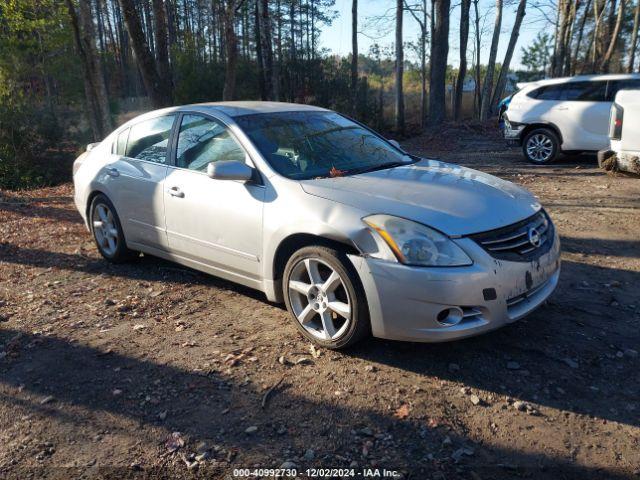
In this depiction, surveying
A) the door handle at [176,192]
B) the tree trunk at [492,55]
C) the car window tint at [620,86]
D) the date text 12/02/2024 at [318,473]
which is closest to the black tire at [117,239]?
the door handle at [176,192]

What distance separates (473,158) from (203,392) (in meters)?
11.2

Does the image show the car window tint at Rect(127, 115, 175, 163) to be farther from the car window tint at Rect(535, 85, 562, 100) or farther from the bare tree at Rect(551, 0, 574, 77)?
the bare tree at Rect(551, 0, 574, 77)

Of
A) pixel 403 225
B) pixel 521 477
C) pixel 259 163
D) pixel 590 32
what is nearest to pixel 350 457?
pixel 521 477

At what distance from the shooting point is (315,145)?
15.4 ft

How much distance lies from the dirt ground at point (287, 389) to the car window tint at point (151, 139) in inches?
48.1

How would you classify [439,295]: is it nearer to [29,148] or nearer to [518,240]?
[518,240]

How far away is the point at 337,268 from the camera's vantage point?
3.64 metres

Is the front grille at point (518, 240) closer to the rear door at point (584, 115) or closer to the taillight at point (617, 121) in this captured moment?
the taillight at point (617, 121)

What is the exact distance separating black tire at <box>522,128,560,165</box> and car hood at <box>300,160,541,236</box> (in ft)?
25.6

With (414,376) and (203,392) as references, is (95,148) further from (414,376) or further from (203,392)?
(414,376)

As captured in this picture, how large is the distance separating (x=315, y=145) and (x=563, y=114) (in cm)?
817

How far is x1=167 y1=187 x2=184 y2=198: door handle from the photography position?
4786 mm

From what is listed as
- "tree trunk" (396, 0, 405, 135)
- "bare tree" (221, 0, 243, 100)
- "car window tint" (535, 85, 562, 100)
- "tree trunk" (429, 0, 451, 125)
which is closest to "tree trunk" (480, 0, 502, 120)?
"tree trunk" (396, 0, 405, 135)

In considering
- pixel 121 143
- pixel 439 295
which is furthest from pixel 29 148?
pixel 439 295
